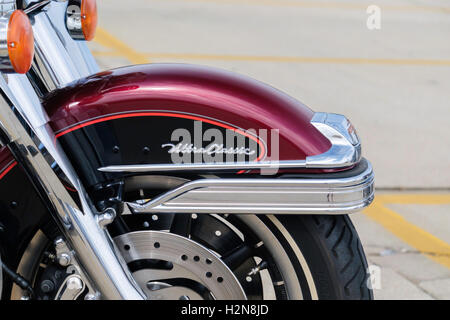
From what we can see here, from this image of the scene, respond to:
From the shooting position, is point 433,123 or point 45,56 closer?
point 45,56

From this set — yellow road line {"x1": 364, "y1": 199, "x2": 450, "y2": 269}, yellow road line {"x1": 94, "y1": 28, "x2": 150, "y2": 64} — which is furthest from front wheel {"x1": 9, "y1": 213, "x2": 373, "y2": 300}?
yellow road line {"x1": 94, "y1": 28, "x2": 150, "y2": 64}

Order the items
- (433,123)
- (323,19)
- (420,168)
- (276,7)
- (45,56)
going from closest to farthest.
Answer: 1. (45,56)
2. (420,168)
3. (433,123)
4. (323,19)
5. (276,7)

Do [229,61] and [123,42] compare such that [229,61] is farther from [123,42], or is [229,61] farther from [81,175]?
[81,175]

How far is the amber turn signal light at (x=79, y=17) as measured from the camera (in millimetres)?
2061

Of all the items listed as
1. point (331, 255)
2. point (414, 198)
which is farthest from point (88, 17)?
point (414, 198)

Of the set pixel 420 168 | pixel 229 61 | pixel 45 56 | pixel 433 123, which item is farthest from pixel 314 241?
pixel 229 61

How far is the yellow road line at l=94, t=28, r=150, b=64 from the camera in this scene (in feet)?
21.2

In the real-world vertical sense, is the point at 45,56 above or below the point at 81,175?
above

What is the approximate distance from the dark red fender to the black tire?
181mm

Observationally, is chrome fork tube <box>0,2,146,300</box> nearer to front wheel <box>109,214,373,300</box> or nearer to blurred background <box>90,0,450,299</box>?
front wheel <box>109,214,373,300</box>

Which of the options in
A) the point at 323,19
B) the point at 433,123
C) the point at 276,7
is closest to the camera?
the point at 433,123

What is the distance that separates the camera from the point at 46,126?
1.69 metres

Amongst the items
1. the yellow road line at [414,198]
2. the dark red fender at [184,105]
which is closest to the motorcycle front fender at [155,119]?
the dark red fender at [184,105]

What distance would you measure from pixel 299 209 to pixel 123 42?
5732 mm
